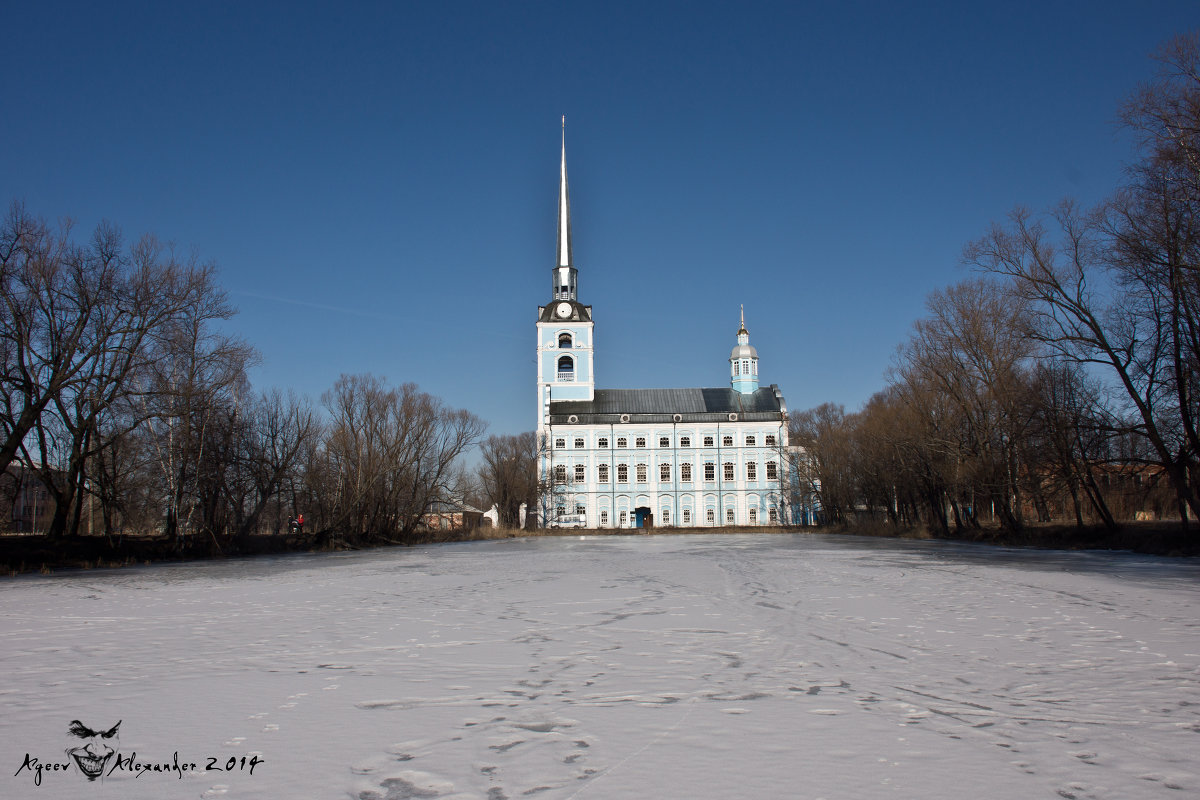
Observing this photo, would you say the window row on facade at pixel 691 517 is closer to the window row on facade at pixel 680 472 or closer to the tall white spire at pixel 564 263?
the window row on facade at pixel 680 472

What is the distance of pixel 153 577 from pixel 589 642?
1556 centimetres

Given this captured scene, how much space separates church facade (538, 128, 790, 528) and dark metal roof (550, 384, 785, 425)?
11cm

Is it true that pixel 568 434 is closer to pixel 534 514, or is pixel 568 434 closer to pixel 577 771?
pixel 534 514

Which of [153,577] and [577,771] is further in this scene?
[153,577]

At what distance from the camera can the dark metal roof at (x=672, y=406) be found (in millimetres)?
74250

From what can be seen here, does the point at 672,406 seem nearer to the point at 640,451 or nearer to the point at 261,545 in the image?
the point at 640,451

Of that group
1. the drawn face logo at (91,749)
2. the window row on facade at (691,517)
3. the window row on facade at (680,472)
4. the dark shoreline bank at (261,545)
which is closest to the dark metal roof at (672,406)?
the window row on facade at (680,472)

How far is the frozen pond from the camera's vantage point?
451 cm

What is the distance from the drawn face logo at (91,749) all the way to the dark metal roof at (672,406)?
6758 centimetres

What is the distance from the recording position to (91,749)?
5.08 meters

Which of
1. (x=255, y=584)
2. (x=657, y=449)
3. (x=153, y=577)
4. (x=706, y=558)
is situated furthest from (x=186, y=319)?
(x=657, y=449)

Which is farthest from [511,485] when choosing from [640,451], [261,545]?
[261,545]

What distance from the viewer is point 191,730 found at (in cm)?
545

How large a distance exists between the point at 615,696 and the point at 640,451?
67631mm
